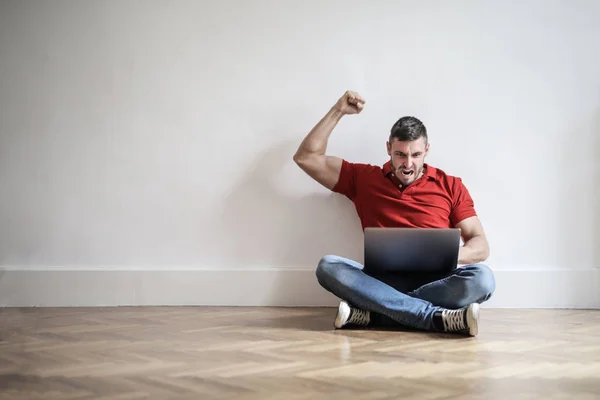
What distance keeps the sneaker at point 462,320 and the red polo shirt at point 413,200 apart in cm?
58

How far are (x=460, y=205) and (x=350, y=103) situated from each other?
28.2 inches

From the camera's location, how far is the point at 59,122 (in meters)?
3.56

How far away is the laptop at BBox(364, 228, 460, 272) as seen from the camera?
103 inches

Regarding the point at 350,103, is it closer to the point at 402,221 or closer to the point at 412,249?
the point at 402,221

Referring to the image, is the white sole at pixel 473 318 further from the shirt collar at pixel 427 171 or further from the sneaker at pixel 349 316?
the shirt collar at pixel 427 171

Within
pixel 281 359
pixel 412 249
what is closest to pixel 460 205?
pixel 412 249

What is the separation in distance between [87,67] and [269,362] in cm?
220

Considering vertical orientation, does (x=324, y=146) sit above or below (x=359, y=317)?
above

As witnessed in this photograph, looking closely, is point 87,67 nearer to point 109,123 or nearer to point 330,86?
point 109,123

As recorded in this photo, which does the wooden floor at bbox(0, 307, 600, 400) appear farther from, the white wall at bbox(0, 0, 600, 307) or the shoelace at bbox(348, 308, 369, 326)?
the white wall at bbox(0, 0, 600, 307)

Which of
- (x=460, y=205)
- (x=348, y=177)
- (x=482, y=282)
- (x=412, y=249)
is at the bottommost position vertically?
(x=482, y=282)

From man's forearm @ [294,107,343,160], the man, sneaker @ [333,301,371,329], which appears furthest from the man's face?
sneaker @ [333,301,371,329]

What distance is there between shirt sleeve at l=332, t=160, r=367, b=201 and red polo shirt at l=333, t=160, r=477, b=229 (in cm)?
3

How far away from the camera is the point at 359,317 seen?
275 cm
